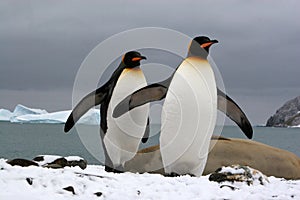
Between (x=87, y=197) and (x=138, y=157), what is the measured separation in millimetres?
4310

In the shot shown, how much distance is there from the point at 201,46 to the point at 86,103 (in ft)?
8.15

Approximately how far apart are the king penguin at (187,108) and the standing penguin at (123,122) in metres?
0.40

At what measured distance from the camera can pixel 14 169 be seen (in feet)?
18.0

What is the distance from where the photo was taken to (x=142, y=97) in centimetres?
806

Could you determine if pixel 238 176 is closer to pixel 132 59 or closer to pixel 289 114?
pixel 132 59

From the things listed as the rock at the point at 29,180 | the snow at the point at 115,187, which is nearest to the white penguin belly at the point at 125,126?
the snow at the point at 115,187

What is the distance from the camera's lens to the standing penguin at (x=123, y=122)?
8.41 meters

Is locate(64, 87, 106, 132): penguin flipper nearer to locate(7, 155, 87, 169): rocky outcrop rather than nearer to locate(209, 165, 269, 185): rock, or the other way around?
locate(7, 155, 87, 169): rocky outcrop

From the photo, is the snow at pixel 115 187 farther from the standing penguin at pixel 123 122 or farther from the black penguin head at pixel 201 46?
the black penguin head at pixel 201 46

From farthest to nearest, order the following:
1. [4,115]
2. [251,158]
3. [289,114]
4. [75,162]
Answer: [289,114] < [4,115] < [251,158] < [75,162]

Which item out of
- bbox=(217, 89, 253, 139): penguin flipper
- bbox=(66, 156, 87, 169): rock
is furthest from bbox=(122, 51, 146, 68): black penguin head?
bbox=(66, 156, 87, 169): rock

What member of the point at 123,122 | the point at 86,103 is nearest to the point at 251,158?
the point at 123,122

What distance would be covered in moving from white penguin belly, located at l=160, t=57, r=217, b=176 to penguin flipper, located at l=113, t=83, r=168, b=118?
0.38 meters

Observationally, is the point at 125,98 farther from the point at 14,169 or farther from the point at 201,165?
the point at 14,169
